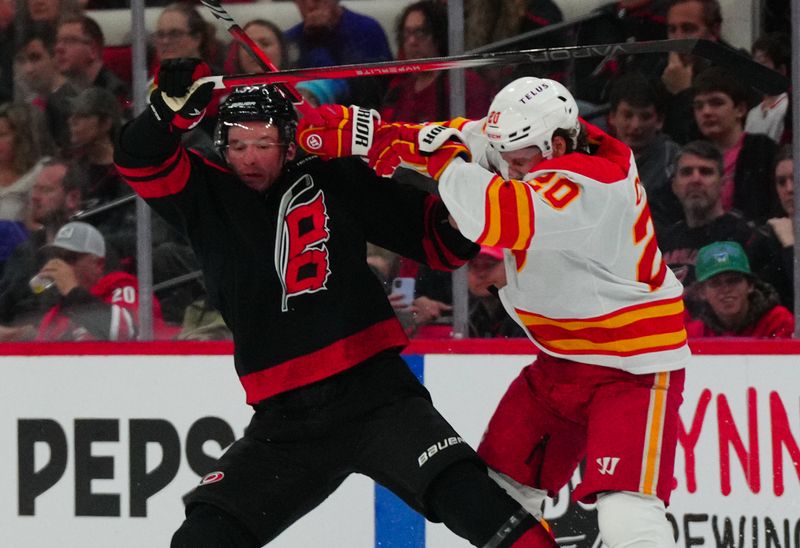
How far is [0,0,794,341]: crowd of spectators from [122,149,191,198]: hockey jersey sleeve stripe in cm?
97

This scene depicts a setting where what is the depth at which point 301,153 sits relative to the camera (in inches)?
133

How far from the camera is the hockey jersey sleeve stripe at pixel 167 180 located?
3.21 metres

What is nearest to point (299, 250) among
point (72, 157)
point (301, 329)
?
point (301, 329)

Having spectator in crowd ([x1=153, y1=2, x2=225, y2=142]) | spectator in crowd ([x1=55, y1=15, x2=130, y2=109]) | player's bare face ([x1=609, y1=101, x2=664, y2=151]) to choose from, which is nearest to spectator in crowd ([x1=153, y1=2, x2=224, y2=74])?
spectator in crowd ([x1=153, y1=2, x2=225, y2=142])

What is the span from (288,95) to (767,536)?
1.70 metres

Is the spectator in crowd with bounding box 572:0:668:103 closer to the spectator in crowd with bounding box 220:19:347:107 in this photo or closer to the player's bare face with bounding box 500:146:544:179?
the spectator in crowd with bounding box 220:19:347:107

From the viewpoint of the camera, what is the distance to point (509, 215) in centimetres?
291

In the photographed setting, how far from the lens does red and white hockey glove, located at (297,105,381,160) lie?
3.22 metres

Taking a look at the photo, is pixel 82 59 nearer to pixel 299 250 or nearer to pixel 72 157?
pixel 72 157

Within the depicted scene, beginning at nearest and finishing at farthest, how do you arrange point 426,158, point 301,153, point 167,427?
1. point 426,158
2. point 301,153
3. point 167,427

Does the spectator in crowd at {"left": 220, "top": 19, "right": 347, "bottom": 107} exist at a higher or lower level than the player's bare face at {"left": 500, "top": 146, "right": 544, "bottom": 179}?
higher

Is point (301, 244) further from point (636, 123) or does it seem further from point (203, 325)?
point (636, 123)

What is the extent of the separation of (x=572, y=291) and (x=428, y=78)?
49.8 inches

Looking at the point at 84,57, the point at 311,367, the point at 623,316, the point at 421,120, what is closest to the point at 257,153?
the point at 311,367
